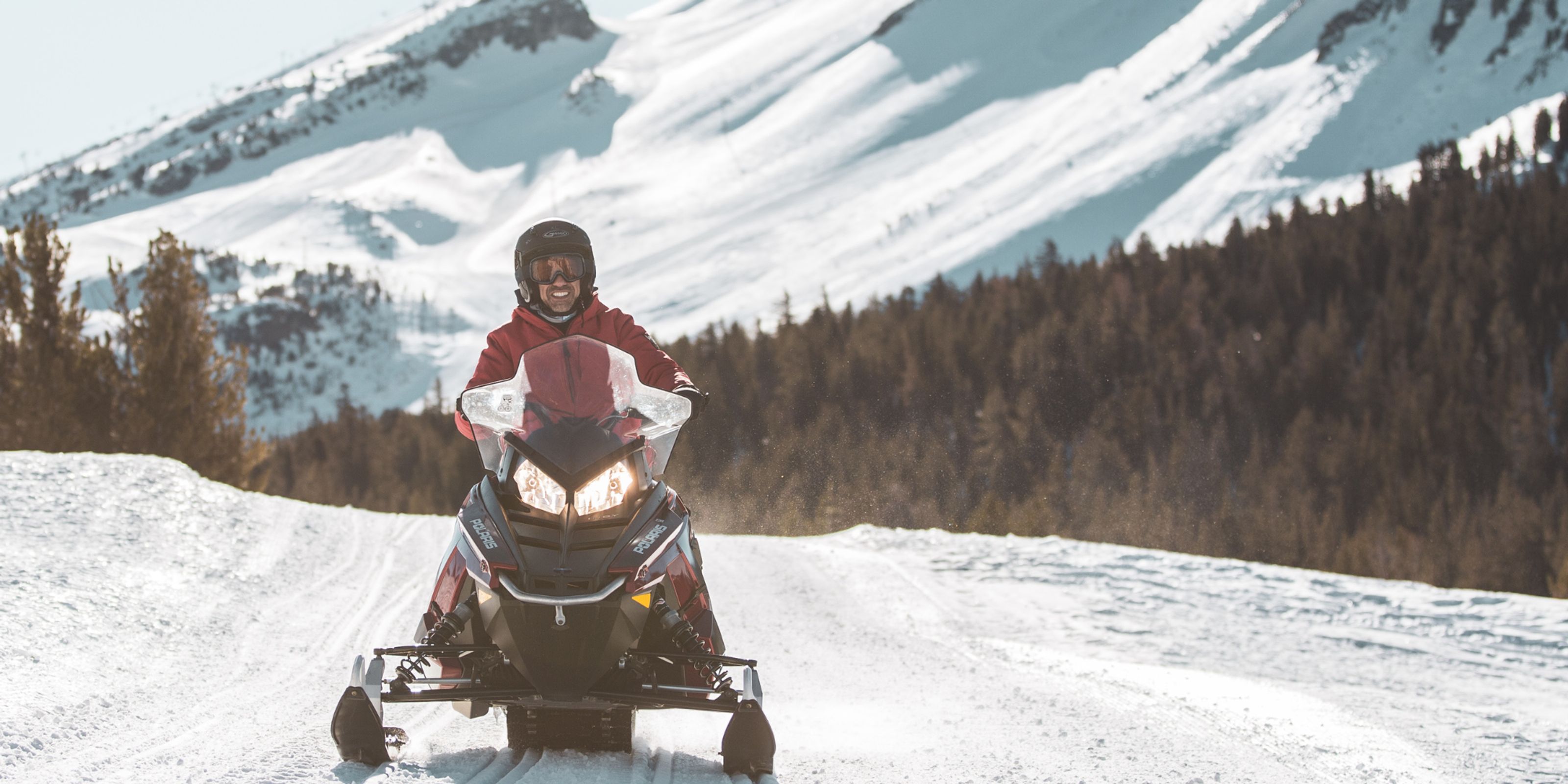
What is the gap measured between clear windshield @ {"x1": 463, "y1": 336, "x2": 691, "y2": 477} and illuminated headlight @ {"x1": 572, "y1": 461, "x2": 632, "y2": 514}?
0.13m

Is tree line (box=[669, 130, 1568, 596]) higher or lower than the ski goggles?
lower

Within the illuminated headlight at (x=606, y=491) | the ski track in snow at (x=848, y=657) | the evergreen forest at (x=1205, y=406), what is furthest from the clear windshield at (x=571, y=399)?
the evergreen forest at (x=1205, y=406)

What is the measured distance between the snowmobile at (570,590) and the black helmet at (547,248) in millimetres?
560

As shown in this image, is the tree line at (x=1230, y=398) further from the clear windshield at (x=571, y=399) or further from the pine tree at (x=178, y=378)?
the clear windshield at (x=571, y=399)

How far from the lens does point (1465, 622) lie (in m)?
11.8

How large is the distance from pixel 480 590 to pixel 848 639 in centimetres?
596

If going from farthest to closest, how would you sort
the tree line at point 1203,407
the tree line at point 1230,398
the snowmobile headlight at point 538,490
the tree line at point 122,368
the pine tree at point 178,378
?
the tree line at point 1203,407 < the tree line at point 1230,398 < the pine tree at point 178,378 < the tree line at point 122,368 < the snowmobile headlight at point 538,490

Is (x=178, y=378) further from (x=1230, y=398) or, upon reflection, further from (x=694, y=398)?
(x=1230, y=398)

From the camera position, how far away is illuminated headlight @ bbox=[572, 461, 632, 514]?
4992 millimetres

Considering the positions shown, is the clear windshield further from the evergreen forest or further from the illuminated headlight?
the evergreen forest

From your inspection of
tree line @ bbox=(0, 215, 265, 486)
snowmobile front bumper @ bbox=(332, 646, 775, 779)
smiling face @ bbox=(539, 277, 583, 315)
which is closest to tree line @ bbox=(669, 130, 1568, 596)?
tree line @ bbox=(0, 215, 265, 486)

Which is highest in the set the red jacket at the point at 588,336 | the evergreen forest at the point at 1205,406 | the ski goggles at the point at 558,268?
the ski goggles at the point at 558,268

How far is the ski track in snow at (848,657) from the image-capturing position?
5859 mm

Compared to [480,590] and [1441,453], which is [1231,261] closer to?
[1441,453]
